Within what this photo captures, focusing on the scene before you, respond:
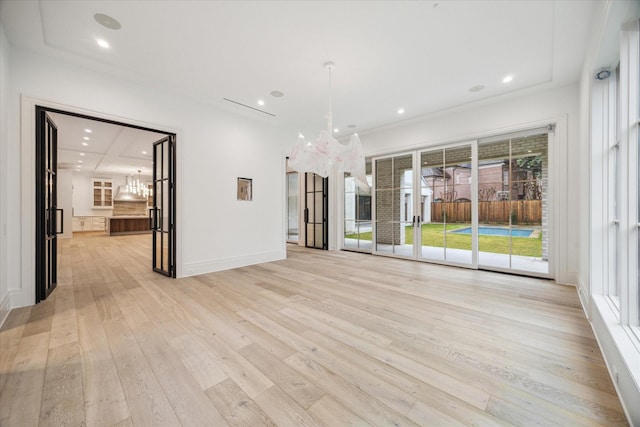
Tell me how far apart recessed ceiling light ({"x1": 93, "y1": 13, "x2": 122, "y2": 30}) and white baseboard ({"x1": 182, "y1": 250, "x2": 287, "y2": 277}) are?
3.26 metres

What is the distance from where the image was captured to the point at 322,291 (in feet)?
11.6

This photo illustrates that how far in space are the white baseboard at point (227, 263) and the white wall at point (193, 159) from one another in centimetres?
2

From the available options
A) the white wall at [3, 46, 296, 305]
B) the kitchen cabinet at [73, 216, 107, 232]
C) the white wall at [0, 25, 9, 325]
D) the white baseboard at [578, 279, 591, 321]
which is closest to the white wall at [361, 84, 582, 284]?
the white baseboard at [578, 279, 591, 321]

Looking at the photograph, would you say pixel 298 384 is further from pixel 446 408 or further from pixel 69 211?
pixel 69 211

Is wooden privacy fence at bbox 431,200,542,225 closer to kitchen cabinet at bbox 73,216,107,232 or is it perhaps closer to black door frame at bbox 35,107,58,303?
black door frame at bbox 35,107,58,303

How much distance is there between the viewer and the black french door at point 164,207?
4.25 m

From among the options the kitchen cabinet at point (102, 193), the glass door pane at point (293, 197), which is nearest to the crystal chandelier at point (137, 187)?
the kitchen cabinet at point (102, 193)

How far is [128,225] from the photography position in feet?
36.2

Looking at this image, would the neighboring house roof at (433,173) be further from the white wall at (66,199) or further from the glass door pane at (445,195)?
the white wall at (66,199)

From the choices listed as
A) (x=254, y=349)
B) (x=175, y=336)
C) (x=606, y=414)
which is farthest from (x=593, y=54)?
(x=175, y=336)

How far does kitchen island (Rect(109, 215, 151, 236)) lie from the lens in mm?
10641

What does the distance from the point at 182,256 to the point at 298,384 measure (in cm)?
340

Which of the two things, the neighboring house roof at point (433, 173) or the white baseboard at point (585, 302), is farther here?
the neighboring house roof at point (433, 173)

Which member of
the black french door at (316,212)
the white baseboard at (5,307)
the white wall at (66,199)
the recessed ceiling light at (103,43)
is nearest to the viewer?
the white baseboard at (5,307)
